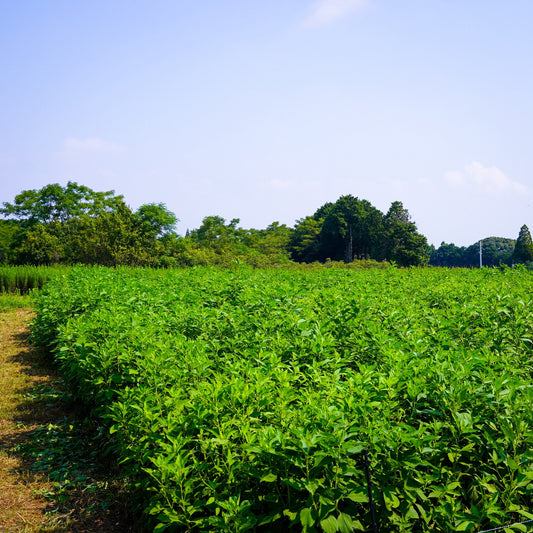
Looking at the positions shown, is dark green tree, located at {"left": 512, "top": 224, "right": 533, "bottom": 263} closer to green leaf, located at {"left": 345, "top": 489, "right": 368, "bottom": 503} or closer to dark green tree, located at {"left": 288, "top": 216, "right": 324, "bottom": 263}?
dark green tree, located at {"left": 288, "top": 216, "right": 324, "bottom": 263}

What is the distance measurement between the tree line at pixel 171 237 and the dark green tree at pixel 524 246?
14cm

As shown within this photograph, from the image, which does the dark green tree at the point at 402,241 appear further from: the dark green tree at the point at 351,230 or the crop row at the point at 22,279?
the crop row at the point at 22,279

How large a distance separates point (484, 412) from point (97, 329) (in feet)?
12.7

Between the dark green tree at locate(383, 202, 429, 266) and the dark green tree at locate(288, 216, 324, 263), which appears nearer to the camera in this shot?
the dark green tree at locate(383, 202, 429, 266)

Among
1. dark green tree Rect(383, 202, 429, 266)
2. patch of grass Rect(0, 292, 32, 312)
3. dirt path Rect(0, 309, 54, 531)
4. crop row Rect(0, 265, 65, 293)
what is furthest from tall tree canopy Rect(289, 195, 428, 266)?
dirt path Rect(0, 309, 54, 531)

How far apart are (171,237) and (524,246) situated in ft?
159

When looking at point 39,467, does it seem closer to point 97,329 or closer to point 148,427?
point 97,329

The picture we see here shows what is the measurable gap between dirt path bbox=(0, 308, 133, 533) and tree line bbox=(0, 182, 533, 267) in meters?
21.1

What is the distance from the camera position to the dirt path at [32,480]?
3.30 m

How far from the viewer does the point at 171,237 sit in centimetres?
3572

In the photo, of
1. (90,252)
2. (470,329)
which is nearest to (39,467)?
(470,329)

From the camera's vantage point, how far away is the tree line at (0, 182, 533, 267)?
31.5 m

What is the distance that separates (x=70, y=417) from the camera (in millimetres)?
5320

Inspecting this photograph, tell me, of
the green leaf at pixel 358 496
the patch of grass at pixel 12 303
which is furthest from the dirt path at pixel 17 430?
the patch of grass at pixel 12 303
